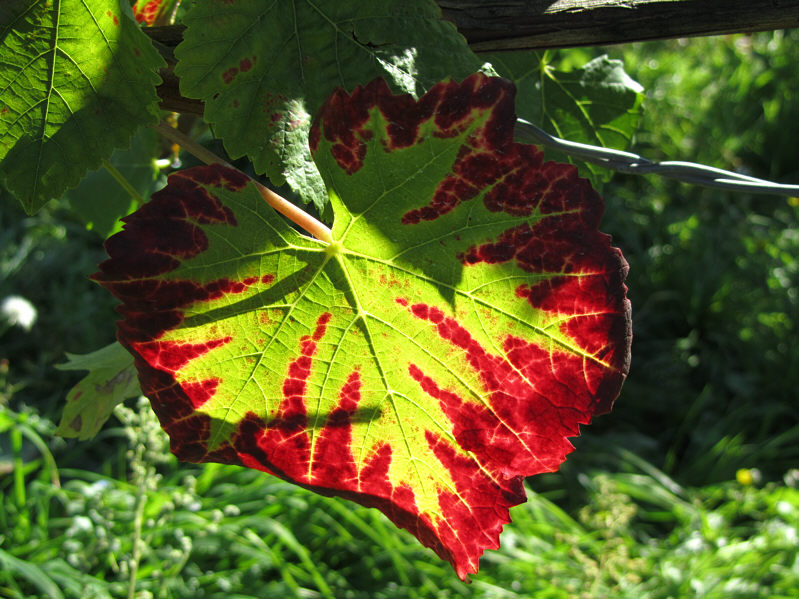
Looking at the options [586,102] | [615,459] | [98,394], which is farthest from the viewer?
[615,459]

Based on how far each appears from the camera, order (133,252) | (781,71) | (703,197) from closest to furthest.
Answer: (133,252), (703,197), (781,71)

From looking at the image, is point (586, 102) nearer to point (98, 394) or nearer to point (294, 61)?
point (294, 61)

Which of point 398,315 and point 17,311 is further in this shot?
point 17,311

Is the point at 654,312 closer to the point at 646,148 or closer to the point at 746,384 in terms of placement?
the point at 746,384

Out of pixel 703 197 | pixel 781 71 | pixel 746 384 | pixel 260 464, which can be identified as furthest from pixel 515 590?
pixel 781 71

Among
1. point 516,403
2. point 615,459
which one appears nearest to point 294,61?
point 516,403

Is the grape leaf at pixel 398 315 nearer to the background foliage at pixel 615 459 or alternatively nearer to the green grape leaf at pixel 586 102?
the green grape leaf at pixel 586 102

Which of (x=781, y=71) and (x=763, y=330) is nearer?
(x=763, y=330)

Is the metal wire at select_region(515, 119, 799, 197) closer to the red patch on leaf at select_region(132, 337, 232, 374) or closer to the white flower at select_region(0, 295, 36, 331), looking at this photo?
the red patch on leaf at select_region(132, 337, 232, 374)
